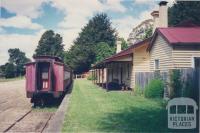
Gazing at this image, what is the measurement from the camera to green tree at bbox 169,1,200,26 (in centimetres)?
5231

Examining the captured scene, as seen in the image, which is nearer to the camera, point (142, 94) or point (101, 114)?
point (101, 114)

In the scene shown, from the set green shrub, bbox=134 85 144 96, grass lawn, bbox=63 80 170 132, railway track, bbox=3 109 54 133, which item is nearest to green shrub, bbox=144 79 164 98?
green shrub, bbox=134 85 144 96

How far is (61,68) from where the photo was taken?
19.3 meters

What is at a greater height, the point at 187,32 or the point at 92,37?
the point at 92,37

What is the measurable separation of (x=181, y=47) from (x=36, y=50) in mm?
102116

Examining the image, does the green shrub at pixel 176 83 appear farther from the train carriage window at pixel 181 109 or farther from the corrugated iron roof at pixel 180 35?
the train carriage window at pixel 181 109

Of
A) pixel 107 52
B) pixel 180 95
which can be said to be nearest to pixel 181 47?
pixel 180 95

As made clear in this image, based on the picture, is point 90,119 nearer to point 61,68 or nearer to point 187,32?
point 61,68

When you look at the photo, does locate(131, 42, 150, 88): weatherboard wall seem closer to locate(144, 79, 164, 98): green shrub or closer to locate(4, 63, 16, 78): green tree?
locate(144, 79, 164, 98): green shrub

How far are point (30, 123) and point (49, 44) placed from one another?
105576 mm

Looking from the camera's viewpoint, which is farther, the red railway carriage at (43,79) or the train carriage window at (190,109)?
the red railway carriage at (43,79)

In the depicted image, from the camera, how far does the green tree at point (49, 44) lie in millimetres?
115000

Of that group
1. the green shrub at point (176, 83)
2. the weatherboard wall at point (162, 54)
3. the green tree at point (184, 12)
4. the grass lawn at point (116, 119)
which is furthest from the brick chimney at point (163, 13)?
the green tree at point (184, 12)

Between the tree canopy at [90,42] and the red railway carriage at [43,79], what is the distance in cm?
4890
